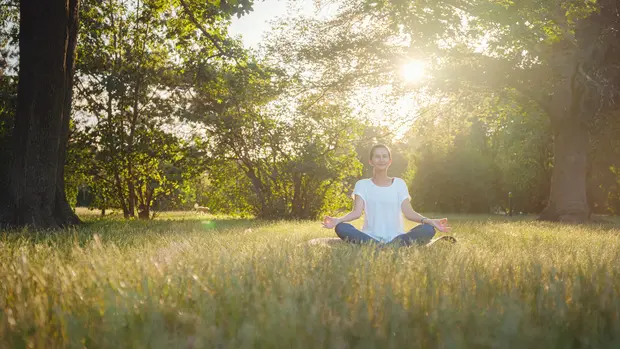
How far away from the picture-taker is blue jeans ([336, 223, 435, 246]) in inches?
276

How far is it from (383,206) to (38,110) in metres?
6.41

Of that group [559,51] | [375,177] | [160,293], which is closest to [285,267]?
[160,293]

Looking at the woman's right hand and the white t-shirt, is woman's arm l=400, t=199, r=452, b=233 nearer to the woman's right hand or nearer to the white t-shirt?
the white t-shirt

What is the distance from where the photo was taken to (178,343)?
2.23 meters

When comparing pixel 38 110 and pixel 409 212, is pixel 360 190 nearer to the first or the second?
pixel 409 212

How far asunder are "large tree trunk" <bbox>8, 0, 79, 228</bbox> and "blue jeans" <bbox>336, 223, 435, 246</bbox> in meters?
5.54

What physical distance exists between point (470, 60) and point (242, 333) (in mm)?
17631

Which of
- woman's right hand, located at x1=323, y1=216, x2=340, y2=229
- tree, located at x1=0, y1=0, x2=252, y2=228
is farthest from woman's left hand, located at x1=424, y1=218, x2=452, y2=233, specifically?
tree, located at x1=0, y1=0, x2=252, y2=228

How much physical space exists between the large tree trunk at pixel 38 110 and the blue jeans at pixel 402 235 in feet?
18.2

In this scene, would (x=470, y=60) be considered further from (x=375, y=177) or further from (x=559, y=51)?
(x=375, y=177)

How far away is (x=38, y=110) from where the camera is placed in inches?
360

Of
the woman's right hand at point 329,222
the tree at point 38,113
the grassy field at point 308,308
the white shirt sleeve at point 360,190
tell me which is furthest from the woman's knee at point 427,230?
the tree at point 38,113

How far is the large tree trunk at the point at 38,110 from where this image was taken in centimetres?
904

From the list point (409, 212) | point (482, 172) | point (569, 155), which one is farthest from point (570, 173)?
point (482, 172)
